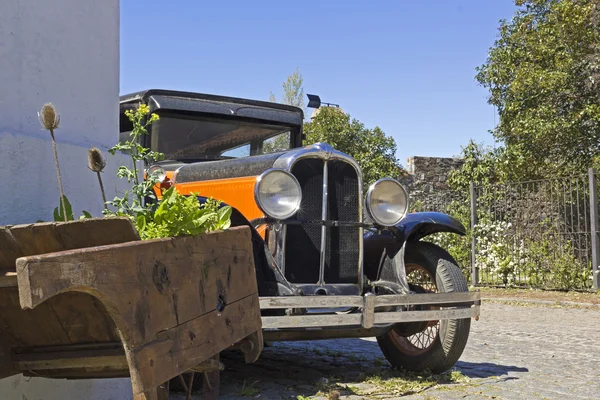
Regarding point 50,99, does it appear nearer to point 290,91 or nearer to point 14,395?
point 14,395

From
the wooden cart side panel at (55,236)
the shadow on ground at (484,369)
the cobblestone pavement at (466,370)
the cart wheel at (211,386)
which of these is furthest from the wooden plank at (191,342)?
the shadow on ground at (484,369)

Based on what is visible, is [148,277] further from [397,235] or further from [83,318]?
[397,235]

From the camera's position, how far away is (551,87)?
12211mm

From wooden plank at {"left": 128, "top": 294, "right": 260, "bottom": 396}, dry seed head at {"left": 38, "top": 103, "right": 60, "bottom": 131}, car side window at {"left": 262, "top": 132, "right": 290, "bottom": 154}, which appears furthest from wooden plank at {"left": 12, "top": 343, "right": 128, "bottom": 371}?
car side window at {"left": 262, "top": 132, "right": 290, "bottom": 154}

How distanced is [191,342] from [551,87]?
1153 centimetres

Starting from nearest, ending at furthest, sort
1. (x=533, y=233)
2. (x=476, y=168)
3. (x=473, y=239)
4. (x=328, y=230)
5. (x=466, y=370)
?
(x=328, y=230)
(x=466, y=370)
(x=533, y=233)
(x=473, y=239)
(x=476, y=168)

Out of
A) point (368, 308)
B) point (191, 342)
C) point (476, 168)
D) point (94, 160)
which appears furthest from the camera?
point (476, 168)

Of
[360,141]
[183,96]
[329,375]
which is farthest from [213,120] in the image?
[360,141]

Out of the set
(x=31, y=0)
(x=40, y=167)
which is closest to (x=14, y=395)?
(x=40, y=167)

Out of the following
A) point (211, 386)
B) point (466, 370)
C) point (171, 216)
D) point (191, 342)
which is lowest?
point (466, 370)

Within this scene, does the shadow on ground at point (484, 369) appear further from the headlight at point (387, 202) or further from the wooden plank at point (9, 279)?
the wooden plank at point (9, 279)

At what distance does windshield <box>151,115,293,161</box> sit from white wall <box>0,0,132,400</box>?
6.36 feet

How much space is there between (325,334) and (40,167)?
6.52ft

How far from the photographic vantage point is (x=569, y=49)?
41.1 ft
